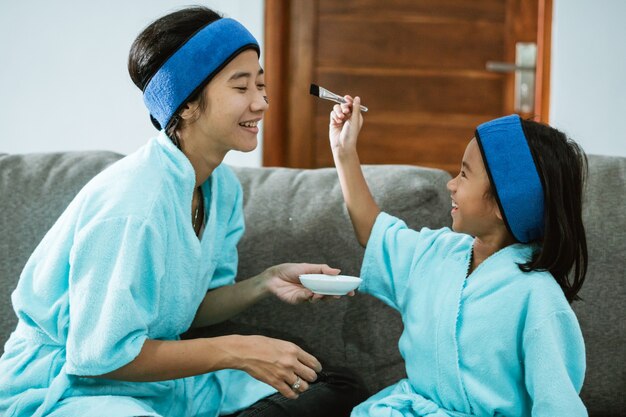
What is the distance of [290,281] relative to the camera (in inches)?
64.0

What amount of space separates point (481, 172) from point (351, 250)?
444 mm

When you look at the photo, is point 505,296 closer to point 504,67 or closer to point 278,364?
point 278,364

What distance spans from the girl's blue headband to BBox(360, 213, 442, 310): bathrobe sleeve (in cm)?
46

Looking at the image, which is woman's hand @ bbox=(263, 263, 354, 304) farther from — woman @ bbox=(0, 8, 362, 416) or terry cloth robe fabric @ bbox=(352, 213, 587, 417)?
terry cloth robe fabric @ bbox=(352, 213, 587, 417)

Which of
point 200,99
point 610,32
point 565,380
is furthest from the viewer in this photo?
point 610,32

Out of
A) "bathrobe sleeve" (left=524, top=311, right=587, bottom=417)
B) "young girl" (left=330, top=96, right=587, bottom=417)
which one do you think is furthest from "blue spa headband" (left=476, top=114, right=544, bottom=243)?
"bathrobe sleeve" (left=524, top=311, right=587, bottom=417)

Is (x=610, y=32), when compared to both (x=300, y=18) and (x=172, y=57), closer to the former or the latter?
(x=300, y=18)

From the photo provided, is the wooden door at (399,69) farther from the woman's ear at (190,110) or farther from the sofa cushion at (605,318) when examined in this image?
the woman's ear at (190,110)

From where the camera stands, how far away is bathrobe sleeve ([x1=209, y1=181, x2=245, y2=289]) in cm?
172

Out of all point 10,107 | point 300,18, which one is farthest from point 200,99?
point 10,107

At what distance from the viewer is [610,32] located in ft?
11.1

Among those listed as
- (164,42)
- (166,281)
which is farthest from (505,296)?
(164,42)

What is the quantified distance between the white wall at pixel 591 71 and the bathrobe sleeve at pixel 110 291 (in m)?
2.47

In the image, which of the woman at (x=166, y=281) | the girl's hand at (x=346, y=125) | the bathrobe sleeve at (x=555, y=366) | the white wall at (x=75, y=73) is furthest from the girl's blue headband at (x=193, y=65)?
the white wall at (x=75, y=73)
